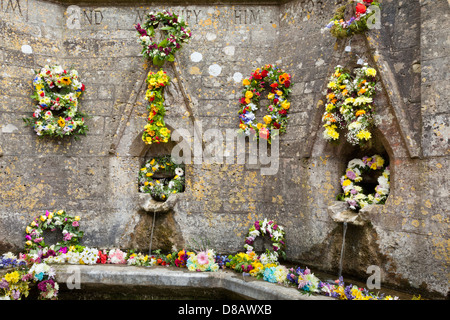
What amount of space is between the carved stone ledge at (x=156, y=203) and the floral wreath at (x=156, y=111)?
775 mm

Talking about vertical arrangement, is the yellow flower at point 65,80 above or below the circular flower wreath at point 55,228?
above

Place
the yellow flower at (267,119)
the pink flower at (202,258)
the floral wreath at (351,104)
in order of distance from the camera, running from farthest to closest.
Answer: the yellow flower at (267,119) → the pink flower at (202,258) → the floral wreath at (351,104)

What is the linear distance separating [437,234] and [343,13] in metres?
2.68

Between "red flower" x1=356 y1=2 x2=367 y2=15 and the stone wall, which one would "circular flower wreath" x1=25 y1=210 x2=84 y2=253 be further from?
"red flower" x1=356 y1=2 x2=367 y2=15

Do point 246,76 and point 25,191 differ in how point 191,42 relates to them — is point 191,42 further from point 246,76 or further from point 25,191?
point 25,191

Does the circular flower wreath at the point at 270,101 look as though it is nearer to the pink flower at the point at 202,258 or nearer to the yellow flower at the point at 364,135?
the yellow flower at the point at 364,135

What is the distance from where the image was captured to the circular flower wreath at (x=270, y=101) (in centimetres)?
503

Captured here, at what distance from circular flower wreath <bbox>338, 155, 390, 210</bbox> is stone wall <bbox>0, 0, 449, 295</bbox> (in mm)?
153

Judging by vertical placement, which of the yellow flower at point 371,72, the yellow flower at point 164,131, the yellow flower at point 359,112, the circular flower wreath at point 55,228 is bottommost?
the circular flower wreath at point 55,228

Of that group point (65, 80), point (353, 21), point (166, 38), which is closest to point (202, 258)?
point (166, 38)

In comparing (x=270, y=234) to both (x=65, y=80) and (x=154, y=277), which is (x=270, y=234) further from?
(x=65, y=80)

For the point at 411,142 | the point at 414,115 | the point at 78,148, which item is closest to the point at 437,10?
the point at 414,115

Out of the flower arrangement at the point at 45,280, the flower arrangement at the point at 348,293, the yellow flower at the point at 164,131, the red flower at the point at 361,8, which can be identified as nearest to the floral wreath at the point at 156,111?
the yellow flower at the point at 164,131

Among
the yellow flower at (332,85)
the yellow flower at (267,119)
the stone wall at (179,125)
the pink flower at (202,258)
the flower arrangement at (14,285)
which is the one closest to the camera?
the flower arrangement at (14,285)
